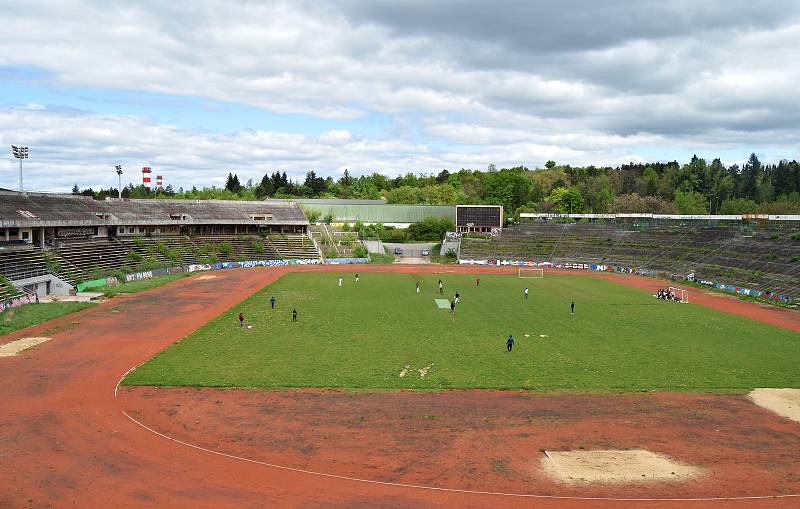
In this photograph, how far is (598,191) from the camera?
540ft

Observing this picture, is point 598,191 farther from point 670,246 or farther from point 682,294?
point 682,294

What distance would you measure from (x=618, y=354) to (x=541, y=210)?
118768 mm

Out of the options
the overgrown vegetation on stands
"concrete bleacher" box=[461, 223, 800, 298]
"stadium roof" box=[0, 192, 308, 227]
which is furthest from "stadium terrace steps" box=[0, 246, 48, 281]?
the overgrown vegetation on stands

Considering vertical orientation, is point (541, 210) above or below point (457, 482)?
above

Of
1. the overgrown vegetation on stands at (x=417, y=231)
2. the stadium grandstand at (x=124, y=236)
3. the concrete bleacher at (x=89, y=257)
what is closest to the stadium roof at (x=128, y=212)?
the stadium grandstand at (x=124, y=236)

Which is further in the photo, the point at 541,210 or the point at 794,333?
the point at 541,210

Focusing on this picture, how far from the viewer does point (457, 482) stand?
1766cm

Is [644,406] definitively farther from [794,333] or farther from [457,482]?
[794,333]

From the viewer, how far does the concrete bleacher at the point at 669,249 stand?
6259 cm

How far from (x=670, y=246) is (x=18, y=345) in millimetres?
78784

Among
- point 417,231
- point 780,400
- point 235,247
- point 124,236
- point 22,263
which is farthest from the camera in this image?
point 417,231

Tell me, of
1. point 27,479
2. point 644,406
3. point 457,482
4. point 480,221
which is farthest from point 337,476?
point 480,221

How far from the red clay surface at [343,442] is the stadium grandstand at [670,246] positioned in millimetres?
41140

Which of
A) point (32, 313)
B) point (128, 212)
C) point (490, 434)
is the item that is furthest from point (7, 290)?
point (490, 434)
